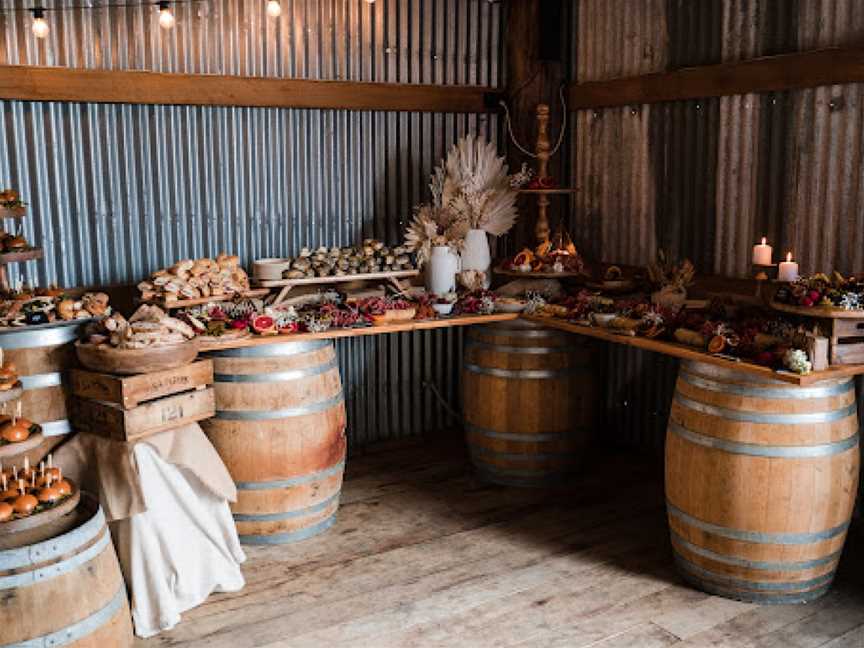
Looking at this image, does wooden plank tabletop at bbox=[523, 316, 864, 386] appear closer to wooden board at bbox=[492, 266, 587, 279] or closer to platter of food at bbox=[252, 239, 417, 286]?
wooden board at bbox=[492, 266, 587, 279]

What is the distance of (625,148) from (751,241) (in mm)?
1382

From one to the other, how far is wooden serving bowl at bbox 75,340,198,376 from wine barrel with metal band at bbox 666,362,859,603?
2724 millimetres

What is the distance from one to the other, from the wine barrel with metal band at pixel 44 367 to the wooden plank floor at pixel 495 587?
1.25 metres

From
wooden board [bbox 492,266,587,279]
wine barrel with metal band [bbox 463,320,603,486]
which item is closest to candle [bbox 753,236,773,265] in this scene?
wine barrel with metal band [bbox 463,320,603,486]

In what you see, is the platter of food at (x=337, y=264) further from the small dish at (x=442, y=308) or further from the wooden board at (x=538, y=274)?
the wooden board at (x=538, y=274)

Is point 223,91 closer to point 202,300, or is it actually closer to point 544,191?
point 202,300

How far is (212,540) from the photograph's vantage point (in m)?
4.95

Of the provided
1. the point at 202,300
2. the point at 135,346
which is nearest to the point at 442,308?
the point at 202,300

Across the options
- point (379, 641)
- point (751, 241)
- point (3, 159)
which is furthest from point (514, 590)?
point (3, 159)

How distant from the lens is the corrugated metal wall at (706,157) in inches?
220

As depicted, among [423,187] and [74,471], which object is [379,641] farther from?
[423,187]

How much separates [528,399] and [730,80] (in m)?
2.52

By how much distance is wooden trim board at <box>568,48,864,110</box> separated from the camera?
5441mm

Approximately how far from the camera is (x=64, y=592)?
3682mm
